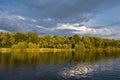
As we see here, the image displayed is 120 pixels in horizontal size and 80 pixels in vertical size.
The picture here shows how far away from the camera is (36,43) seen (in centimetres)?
16450

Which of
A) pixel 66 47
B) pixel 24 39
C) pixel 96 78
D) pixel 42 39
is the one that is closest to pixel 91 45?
pixel 66 47

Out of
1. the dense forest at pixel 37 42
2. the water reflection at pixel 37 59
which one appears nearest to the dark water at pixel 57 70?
the water reflection at pixel 37 59

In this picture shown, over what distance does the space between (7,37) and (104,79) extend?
131 meters

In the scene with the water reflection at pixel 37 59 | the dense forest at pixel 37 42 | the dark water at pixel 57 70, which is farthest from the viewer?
the dense forest at pixel 37 42

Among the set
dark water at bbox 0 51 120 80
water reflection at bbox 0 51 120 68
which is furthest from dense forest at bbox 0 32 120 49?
dark water at bbox 0 51 120 80

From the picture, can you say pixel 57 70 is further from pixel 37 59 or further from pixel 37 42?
pixel 37 42

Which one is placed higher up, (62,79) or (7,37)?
(7,37)

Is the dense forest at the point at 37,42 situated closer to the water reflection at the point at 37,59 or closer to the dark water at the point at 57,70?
the water reflection at the point at 37,59

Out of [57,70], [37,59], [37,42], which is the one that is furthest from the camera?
[37,42]

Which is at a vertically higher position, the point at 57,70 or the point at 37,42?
the point at 37,42

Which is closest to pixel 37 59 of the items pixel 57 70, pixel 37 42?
pixel 57 70

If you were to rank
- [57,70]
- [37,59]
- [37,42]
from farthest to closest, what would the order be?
[37,42] < [37,59] < [57,70]

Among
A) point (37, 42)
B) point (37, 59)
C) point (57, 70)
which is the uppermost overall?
point (37, 42)

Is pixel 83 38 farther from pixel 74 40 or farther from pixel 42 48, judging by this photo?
pixel 42 48
